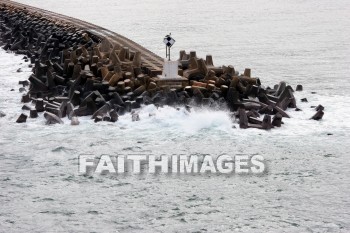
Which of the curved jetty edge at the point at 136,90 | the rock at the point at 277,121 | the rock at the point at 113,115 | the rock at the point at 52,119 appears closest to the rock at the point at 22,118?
the curved jetty edge at the point at 136,90

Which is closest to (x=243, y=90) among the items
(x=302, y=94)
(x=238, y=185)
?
(x=302, y=94)

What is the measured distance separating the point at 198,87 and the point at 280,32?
21.0 meters

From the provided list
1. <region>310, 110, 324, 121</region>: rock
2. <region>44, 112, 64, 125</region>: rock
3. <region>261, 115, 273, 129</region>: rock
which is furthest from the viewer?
<region>310, 110, 324, 121</region>: rock

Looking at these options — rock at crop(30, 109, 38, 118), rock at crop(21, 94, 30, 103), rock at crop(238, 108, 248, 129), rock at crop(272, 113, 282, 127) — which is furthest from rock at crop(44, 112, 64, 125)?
rock at crop(272, 113, 282, 127)

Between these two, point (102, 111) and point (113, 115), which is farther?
point (102, 111)

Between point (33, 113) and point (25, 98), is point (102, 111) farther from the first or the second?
point (25, 98)

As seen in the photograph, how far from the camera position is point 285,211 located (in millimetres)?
8914

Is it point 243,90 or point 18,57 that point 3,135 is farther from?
point 18,57

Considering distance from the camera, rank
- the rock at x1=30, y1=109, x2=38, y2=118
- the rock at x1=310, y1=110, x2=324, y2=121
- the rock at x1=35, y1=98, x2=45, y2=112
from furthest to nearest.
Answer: the rock at x1=35, y1=98, x2=45, y2=112, the rock at x1=30, y1=109, x2=38, y2=118, the rock at x1=310, y1=110, x2=324, y2=121

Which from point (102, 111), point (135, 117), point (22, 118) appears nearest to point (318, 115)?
point (135, 117)

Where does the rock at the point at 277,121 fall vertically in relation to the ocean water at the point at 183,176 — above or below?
above

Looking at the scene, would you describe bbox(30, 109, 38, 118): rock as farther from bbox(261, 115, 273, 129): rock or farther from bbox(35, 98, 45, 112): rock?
bbox(261, 115, 273, 129): rock

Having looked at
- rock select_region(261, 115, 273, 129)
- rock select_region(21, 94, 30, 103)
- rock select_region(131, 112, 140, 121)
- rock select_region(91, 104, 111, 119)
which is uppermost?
rock select_region(21, 94, 30, 103)

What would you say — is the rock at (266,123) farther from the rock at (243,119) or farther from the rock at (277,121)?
the rock at (243,119)
